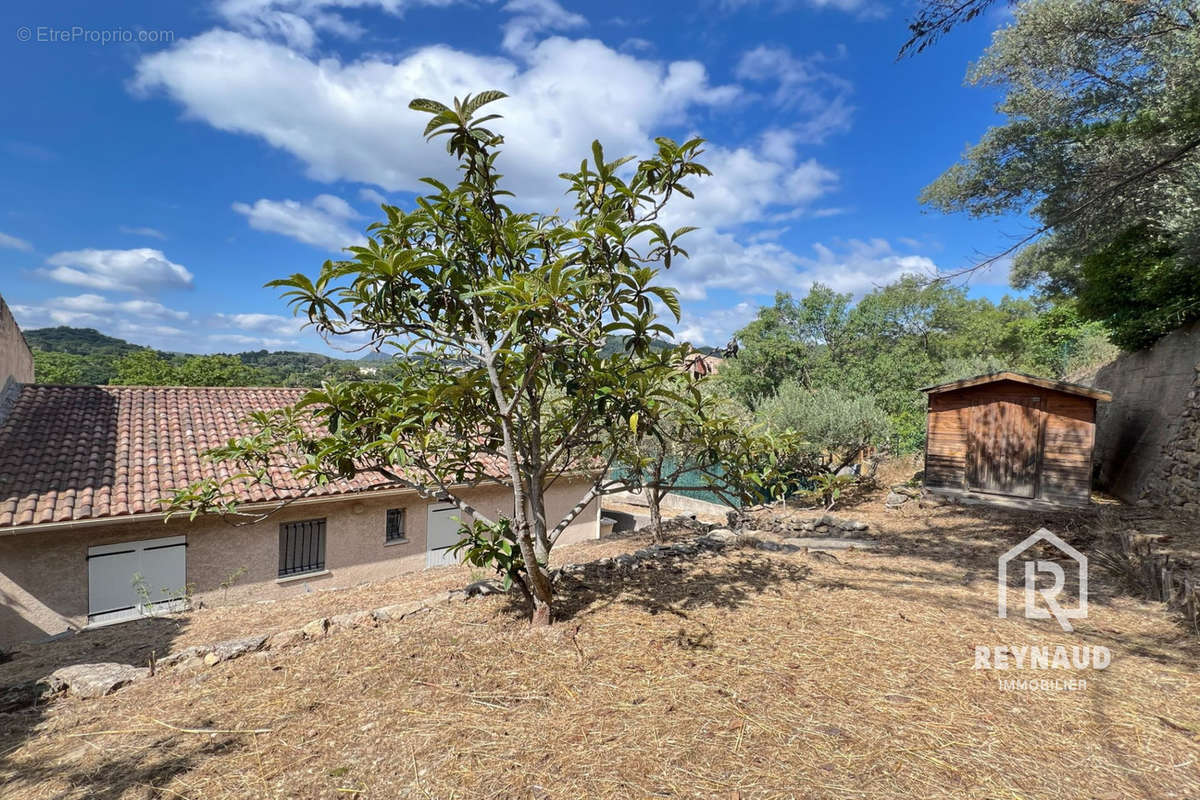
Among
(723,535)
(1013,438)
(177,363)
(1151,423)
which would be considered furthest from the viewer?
(177,363)

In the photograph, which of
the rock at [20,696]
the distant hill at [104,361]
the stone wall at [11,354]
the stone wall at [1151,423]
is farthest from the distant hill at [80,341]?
the stone wall at [1151,423]

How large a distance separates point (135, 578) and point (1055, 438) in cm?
1674

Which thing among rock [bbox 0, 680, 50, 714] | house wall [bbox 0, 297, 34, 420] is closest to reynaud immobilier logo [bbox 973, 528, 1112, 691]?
rock [bbox 0, 680, 50, 714]

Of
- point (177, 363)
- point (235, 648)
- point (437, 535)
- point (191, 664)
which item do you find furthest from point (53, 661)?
point (177, 363)

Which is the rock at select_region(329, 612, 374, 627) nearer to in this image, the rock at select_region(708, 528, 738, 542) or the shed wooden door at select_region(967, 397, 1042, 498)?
the rock at select_region(708, 528, 738, 542)

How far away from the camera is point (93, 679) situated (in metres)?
3.44

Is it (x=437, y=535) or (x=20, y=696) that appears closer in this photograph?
(x=20, y=696)

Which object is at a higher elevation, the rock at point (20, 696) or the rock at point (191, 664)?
the rock at point (191, 664)

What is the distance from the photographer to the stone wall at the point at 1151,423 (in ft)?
28.2

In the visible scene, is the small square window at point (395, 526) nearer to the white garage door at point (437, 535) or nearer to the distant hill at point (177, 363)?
the white garage door at point (437, 535)

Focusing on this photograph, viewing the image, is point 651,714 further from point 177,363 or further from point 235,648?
point 177,363

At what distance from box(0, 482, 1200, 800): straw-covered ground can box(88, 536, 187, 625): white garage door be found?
641 cm

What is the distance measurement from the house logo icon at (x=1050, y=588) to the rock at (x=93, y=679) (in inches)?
266

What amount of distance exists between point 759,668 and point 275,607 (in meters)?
7.57
